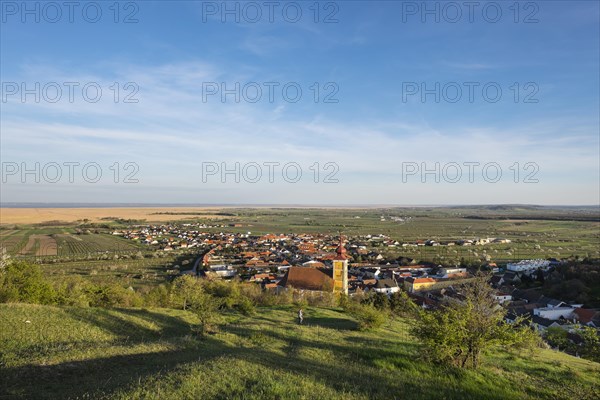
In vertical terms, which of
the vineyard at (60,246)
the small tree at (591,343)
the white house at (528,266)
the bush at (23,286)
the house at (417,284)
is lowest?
the house at (417,284)

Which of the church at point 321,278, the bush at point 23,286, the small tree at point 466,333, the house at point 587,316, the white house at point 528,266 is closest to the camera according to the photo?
the small tree at point 466,333

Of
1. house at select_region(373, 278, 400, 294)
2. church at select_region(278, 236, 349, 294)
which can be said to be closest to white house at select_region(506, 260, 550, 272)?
house at select_region(373, 278, 400, 294)

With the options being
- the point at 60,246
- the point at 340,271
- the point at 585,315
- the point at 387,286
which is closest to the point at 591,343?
the point at 340,271

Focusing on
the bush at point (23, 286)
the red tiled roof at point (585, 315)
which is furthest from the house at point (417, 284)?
the bush at point (23, 286)

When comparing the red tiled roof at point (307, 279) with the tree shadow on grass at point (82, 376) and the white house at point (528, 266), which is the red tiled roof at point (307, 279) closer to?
the tree shadow on grass at point (82, 376)

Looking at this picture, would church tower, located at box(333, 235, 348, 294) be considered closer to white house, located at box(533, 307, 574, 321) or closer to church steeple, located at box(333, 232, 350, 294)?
church steeple, located at box(333, 232, 350, 294)

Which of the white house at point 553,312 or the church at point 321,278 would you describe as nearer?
the church at point 321,278

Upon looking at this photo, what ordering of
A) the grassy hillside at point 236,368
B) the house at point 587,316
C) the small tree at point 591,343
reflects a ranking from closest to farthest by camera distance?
the grassy hillside at point 236,368 < the small tree at point 591,343 < the house at point 587,316
